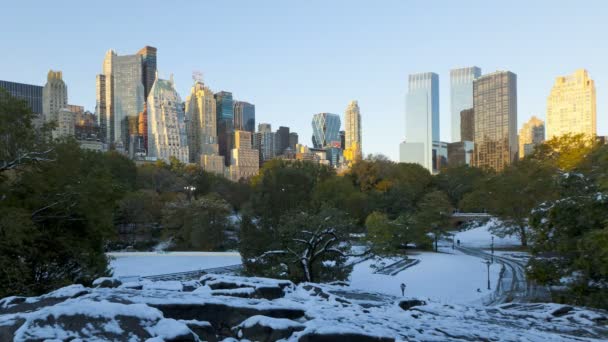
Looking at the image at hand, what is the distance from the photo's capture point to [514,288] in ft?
98.1

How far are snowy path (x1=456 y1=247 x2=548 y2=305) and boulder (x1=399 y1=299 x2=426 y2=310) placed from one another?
11322mm

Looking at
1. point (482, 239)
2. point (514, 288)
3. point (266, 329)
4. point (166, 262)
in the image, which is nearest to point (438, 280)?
point (514, 288)

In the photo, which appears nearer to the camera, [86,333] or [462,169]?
[86,333]

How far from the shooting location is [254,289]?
12.9 metres

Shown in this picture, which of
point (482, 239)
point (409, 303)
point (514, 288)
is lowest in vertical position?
point (482, 239)

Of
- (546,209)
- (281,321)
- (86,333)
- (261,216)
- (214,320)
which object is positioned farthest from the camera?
(261,216)

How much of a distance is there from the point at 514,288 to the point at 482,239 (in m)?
35.7

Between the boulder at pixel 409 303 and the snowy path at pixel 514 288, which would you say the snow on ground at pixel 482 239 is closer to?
the snowy path at pixel 514 288

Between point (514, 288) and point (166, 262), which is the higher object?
point (514, 288)

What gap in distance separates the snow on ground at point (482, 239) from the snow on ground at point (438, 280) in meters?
15.0

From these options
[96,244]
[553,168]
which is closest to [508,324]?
[96,244]

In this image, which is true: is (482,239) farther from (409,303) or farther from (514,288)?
(409,303)

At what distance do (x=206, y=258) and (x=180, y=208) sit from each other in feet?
42.6

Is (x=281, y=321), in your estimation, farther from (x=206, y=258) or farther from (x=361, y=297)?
(x=206, y=258)
